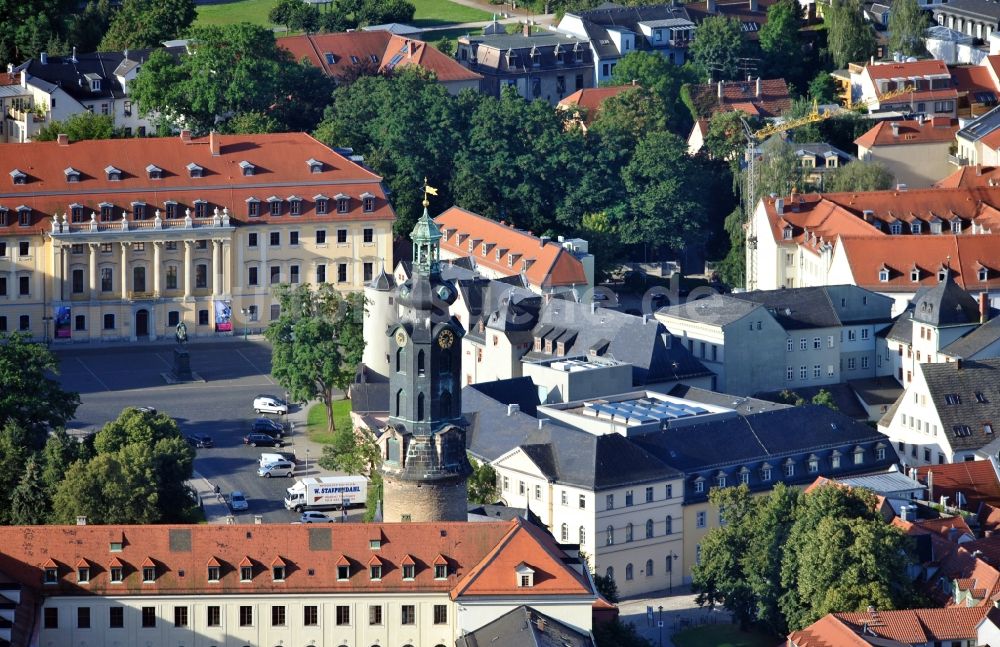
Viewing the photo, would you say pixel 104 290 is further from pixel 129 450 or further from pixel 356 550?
pixel 356 550

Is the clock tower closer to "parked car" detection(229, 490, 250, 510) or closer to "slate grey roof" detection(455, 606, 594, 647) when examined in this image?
"slate grey roof" detection(455, 606, 594, 647)

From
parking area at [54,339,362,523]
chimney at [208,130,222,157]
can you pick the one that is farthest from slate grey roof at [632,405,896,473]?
chimney at [208,130,222,157]

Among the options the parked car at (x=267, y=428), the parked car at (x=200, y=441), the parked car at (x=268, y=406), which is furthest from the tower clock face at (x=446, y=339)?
the parked car at (x=268, y=406)

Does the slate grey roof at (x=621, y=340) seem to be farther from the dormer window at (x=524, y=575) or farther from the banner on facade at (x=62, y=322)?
the dormer window at (x=524, y=575)

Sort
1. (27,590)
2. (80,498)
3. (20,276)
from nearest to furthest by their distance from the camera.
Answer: (27,590)
(80,498)
(20,276)

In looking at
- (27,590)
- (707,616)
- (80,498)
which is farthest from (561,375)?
(27,590)

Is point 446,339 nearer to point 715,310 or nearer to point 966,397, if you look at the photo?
point 966,397
